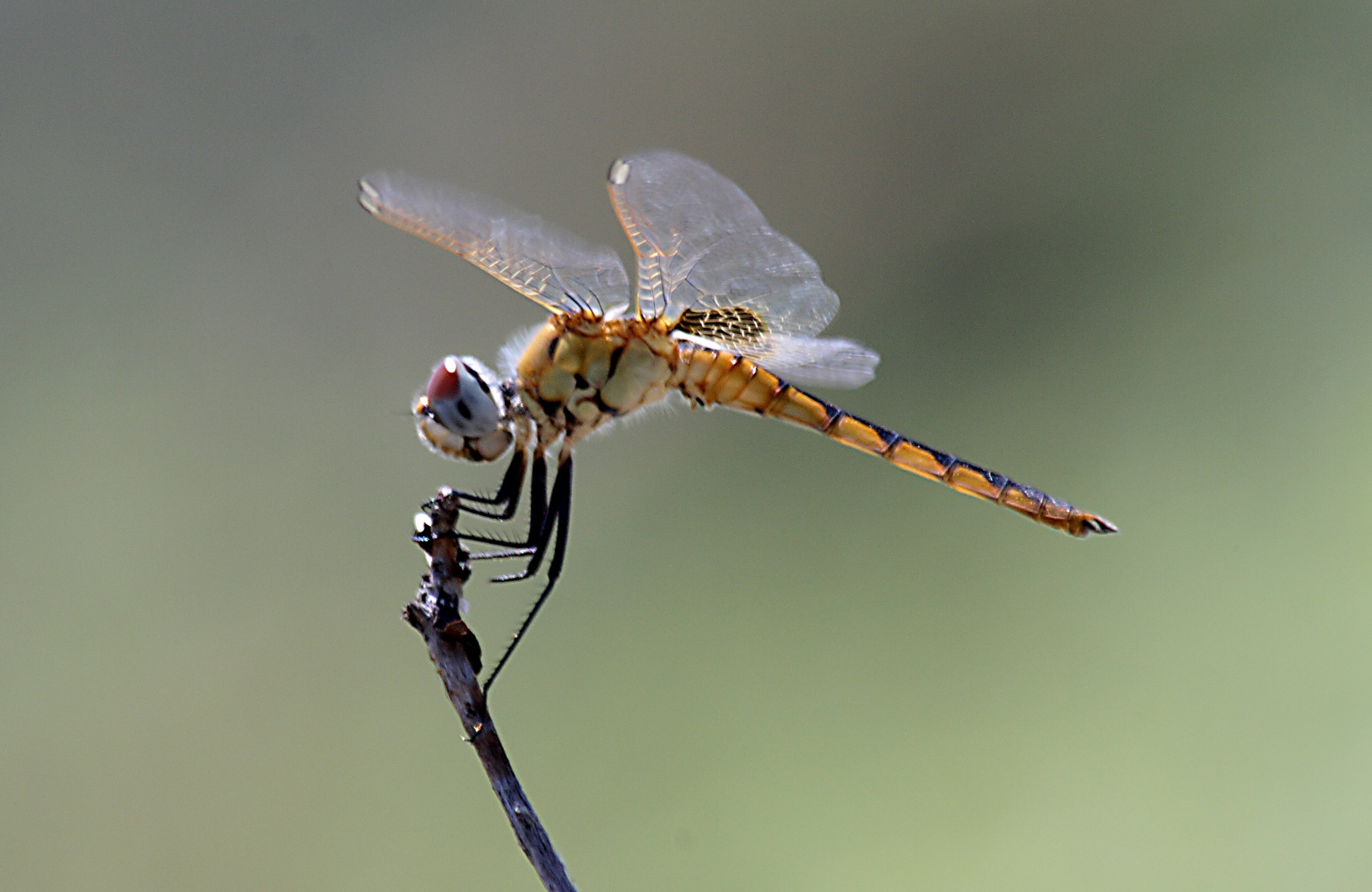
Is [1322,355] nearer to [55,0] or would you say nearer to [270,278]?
[270,278]

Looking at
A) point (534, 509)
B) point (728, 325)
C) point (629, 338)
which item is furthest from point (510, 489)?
point (728, 325)

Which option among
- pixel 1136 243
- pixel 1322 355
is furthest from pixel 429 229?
pixel 1322 355

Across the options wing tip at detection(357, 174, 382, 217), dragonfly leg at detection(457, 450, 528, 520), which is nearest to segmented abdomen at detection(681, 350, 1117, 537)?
dragonfly leg at detection(457, 450, 528, 520)

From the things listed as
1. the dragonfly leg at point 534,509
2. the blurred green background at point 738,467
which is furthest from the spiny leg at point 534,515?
the blurred green background at point 738,467

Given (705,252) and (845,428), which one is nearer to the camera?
(705,252)

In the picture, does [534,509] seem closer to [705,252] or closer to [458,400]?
[458,400]

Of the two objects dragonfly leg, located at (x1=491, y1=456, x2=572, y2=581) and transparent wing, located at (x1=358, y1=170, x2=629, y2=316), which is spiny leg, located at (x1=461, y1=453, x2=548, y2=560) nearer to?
dragonfly leg, located at (x1=491, y1=456, x2=572, y2=581)

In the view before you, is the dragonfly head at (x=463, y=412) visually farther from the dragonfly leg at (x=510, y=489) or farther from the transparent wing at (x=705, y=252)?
the transparent wing at (x=705, y=252)
